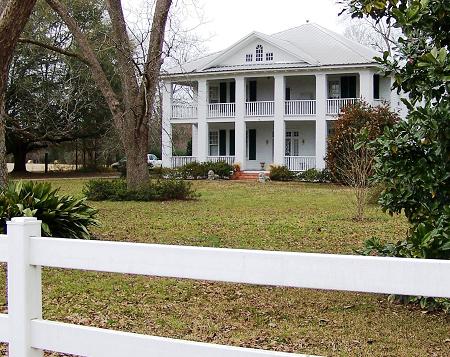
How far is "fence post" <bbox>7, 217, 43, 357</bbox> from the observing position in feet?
11.6

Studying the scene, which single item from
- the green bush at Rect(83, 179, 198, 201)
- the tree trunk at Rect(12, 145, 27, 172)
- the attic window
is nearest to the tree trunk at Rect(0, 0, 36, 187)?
the green bush at Rect(83, 179, 198, 201)

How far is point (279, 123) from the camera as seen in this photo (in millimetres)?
36719

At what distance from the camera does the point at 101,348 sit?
337 cm

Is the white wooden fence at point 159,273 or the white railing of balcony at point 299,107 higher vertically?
the white railing of balcony at point 299,107

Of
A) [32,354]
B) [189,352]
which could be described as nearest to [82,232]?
[32,354]

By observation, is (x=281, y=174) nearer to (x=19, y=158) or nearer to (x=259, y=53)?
(x=259, y=53)

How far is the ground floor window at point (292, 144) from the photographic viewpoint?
129 ft

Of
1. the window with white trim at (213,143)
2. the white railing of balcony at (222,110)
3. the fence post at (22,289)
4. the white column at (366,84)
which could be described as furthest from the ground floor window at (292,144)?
the fence post at (22,289)

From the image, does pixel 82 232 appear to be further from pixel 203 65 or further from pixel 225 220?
pixel 203 65

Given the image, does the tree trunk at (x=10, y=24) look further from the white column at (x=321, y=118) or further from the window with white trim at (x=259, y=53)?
the window with white trim at (x=259, y=53)

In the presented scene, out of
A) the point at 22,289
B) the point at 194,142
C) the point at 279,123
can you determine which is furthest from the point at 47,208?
the point at 194,142

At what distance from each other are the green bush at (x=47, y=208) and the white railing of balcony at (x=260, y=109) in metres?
27.3

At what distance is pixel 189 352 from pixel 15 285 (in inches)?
44.7

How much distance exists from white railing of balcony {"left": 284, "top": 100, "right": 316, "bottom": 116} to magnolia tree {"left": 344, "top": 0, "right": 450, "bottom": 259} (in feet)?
98.5
